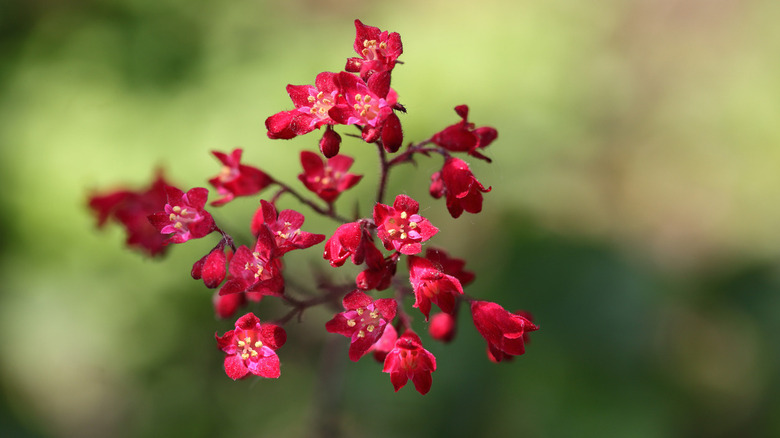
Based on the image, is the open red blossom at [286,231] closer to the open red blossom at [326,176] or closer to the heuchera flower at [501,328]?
the open red blossom at [326,176]

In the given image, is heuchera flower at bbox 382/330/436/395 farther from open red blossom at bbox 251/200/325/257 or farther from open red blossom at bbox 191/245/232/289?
open red blossom at bbox 191/245/232/289

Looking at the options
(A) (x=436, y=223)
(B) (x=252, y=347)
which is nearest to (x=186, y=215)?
(B) (x=252, y=347)

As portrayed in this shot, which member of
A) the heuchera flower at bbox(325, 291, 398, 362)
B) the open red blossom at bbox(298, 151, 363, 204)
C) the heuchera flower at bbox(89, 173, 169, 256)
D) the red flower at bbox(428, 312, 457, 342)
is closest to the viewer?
the heuchera flower at bbox(325, 291, 398, 362)

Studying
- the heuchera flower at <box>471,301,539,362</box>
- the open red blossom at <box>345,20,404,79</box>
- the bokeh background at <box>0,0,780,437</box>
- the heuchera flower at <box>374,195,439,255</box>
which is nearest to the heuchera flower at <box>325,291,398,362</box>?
the heuchera flower at <box>374,195,439,255</box>

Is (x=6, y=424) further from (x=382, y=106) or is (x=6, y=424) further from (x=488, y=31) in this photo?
(x=488, y=31)

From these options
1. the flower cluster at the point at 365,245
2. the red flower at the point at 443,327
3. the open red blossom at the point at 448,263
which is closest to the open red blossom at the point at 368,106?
the flower cluster at the point at 365,245

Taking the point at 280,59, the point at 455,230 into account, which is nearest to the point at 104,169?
the point at 280,59

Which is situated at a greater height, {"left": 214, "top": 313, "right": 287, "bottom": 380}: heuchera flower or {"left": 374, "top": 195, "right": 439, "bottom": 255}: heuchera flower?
{"left": 374, "top": 195, "right": 439, "bottom": 255}: heuchera flower
